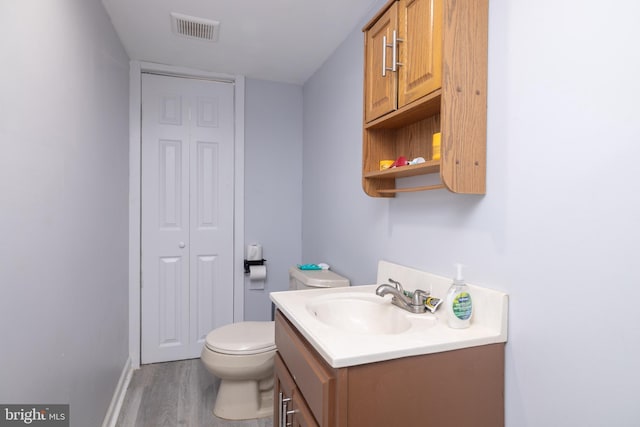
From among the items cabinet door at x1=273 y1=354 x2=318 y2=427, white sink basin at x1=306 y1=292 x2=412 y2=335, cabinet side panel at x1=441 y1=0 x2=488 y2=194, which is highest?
cabinet side panel at x1=441 y1=0 x2=488 y2=194

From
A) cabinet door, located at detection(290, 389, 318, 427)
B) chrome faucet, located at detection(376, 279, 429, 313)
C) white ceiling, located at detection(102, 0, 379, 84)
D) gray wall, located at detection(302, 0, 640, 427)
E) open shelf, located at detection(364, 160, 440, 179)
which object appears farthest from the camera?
white ceiling, located at detection(102, 0, 379, 84)

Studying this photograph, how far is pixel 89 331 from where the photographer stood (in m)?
1.53

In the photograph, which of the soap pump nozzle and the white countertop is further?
the soap pump nozzle

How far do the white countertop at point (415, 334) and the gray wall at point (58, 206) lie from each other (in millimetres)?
761

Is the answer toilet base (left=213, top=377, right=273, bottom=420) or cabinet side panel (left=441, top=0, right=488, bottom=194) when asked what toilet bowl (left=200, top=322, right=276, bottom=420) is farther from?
cabinet side panel (left=441, top=0, right=488, bottom=194)

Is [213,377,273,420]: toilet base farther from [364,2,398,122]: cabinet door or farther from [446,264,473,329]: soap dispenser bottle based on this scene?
[364,2,398,122]: cabinet door

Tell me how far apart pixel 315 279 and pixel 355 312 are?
0.60 m

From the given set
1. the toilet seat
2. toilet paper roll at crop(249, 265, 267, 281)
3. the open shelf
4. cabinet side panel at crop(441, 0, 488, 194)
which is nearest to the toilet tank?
the toilet seat

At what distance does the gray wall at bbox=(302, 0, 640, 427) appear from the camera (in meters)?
0.75

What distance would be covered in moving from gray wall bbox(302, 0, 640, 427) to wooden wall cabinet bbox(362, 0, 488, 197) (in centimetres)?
5

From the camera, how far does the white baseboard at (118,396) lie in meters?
1.83

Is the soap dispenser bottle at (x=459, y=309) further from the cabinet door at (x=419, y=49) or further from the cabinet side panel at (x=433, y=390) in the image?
the cabinet door at (x=419, y=49)

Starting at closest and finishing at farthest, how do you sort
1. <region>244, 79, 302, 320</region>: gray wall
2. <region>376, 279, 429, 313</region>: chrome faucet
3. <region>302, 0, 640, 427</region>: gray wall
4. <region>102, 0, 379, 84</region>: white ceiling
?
<region>302, 0, 640, 427</region>: gray wall
<region>376, 279, 429, 313</region>: chrome faucet
<region>102, 0, 379, 84</region>: white ceiling
<region>244, 79, 302, 320</region>: gray wall

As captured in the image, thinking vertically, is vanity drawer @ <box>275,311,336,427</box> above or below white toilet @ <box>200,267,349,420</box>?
above
